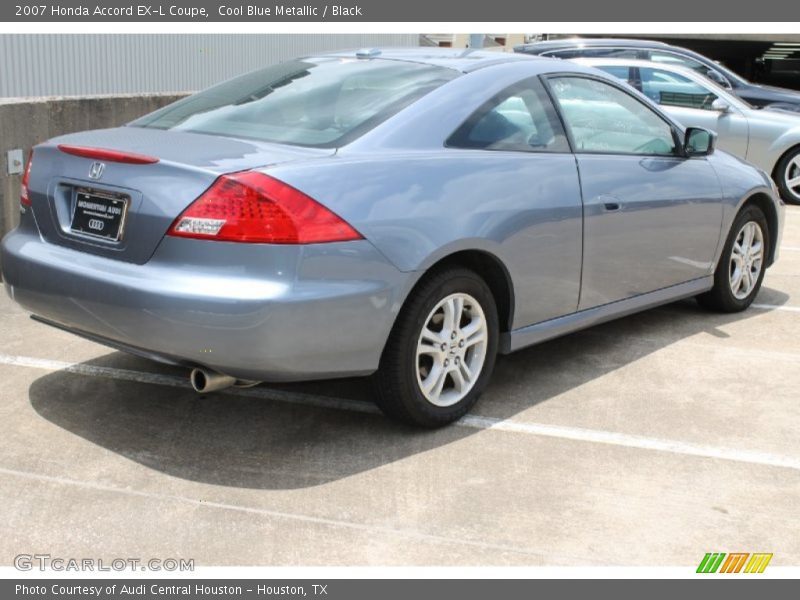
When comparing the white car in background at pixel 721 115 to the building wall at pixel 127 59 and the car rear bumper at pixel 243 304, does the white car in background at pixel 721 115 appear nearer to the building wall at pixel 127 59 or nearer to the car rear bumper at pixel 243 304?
the building wall at pixel 127 59

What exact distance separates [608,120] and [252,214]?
2.40m

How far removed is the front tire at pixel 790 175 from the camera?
38.1ft

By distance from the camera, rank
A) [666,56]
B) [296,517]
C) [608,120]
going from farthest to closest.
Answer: [666,56] → [608,120] → [296,517]

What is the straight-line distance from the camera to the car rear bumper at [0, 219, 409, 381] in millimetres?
3625

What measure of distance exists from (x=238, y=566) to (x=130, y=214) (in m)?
1.37

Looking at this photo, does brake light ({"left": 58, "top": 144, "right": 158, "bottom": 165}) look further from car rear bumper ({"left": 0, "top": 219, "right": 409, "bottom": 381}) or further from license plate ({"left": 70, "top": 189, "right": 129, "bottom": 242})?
car rear bumper ({"left": 0, "top": 219, "right": 409, "bottom": 381})

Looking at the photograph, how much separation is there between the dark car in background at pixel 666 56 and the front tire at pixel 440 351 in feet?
27.5

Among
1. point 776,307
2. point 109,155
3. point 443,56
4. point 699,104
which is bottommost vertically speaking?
point 776,307

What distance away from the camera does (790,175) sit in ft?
38.4

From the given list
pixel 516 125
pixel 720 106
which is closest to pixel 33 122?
pixel 516 125

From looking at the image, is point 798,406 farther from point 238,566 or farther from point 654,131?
point 238,566

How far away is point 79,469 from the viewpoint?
3.92 metres

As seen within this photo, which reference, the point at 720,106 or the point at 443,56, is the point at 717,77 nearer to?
the point at 720,106
